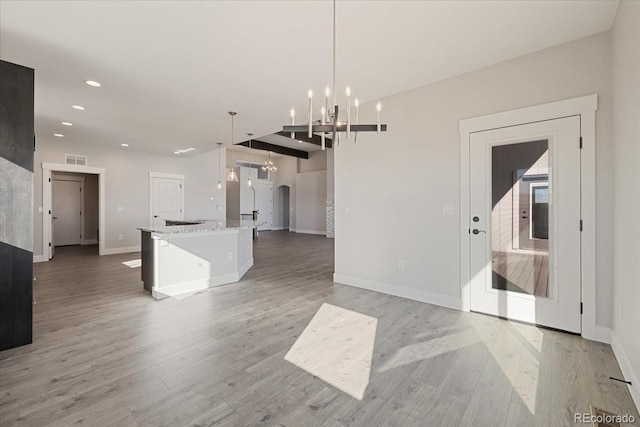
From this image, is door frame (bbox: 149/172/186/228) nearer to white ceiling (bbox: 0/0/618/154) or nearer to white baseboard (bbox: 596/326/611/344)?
white ceiling (bbox: 0/0/618/154)

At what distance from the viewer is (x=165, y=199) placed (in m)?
8.72

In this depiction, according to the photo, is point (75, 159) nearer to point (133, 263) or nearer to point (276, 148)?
point (133, 263)

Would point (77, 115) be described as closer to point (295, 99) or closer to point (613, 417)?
point (295, 99)

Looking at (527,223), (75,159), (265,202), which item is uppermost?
(75,159)

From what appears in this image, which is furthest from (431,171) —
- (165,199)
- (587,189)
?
(165,199)

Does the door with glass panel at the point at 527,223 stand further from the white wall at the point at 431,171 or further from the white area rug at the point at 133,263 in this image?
the white area rug at the point at 133,263

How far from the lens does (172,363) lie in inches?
92.0

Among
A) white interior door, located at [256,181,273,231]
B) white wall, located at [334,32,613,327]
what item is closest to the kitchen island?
white wall, located at [334,32,613,327]

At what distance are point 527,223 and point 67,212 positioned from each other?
12126 millimetres

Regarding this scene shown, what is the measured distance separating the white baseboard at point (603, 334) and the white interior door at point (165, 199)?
9.24 metres

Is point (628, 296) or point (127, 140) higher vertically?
point (127, 140)

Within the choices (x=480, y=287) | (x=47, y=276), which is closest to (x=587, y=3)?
(x=480, y=287)

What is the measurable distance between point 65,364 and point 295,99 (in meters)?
3.92

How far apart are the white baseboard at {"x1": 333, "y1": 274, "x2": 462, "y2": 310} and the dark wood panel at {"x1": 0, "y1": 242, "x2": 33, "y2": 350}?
12.0ft
